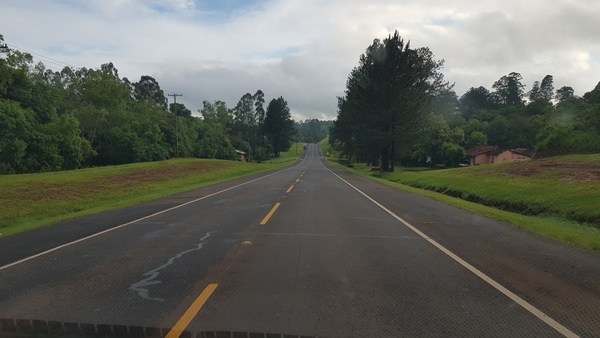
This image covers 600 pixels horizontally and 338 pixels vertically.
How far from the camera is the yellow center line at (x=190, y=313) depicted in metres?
4.41

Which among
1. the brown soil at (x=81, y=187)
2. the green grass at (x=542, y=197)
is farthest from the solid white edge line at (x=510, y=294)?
the brown soil at (x=81, y=187)

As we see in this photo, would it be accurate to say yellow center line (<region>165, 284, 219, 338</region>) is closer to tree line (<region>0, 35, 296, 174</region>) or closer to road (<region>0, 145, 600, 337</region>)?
road (<region>0, 145, 600, 337</region>)

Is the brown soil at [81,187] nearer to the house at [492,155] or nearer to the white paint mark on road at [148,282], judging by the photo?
the white paint mark on road at [148,282]

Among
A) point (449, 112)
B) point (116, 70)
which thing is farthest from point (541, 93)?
point (116, 70)

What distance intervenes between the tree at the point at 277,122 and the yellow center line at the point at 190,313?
135194 mm

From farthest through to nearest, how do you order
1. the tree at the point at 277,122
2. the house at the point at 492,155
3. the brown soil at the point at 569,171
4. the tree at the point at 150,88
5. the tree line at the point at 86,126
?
1. the tree at the point at 277,122
2. the tree at the point at 150,88
3. the house at the point at 492,155
4. the tree line at the point at 86,126
5. the brown soil at the point at 569,171

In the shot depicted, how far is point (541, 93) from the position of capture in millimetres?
149625

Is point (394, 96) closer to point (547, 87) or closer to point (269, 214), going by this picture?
point (269, 214)

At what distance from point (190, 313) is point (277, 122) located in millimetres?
136408

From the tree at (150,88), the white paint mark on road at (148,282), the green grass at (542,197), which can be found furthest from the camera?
the tree at (150,88)

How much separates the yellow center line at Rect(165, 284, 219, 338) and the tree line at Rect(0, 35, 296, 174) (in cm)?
2691

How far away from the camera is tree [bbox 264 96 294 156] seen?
139875mm

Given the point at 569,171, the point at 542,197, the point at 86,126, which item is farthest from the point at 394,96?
the point at 86,126

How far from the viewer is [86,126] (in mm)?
66812
